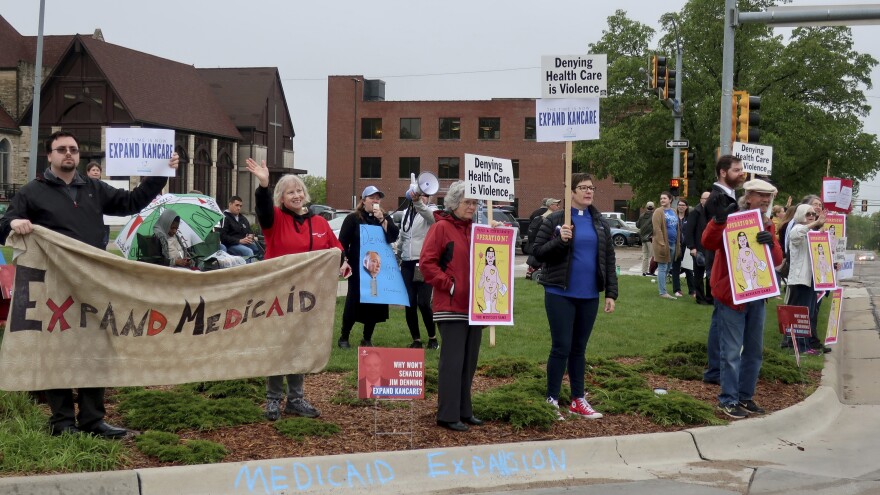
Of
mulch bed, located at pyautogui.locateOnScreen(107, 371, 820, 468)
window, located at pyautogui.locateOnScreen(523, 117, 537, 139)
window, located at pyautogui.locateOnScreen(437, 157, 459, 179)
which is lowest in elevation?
mulch bed, located at pyautogui.locateOnScreen(107, 371, 820, 468)

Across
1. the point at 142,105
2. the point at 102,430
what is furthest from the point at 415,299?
the point at 142,105

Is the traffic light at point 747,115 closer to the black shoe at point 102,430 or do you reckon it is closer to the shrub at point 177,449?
the shrub at point 177,449

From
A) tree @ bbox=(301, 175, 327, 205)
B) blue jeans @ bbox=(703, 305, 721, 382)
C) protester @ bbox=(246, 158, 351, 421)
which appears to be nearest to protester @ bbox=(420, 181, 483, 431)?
protester @ bbox=(246, 158, 351, 421)

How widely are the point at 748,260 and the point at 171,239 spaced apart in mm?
8252

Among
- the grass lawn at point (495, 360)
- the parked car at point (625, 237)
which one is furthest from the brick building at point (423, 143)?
the grass lawn at point (495, 360)

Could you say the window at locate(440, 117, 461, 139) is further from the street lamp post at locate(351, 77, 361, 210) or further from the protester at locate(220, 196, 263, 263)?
the protester at locate(220, 196, 263, 263)

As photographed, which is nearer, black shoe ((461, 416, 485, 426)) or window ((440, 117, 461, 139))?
black shoe ((461, 416, 485, 426))

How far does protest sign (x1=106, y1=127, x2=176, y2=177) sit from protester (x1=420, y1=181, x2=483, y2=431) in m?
2.45

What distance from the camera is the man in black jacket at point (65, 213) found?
21.9 feet

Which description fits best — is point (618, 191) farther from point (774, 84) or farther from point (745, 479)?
point (745, 479)

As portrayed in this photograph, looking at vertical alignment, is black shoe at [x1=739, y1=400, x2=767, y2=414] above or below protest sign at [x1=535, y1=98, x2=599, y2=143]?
below

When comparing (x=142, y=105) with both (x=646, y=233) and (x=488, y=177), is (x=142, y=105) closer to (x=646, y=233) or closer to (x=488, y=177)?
(x=646, y=233)

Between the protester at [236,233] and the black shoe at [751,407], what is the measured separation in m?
9.36

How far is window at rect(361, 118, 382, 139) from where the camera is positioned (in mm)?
82812
